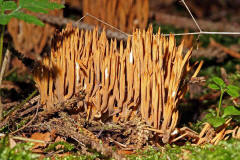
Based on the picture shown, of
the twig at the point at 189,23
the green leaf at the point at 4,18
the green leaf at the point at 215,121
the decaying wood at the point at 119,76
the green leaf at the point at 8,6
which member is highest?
the twig at the point at 189,23

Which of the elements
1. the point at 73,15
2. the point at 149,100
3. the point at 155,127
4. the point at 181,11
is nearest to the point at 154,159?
the point at 155,127

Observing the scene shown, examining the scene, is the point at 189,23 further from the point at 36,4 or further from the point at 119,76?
the point at 36,4

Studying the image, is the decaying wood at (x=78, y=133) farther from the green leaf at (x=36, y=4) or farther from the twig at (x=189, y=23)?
the twig at (x=189, y=23)

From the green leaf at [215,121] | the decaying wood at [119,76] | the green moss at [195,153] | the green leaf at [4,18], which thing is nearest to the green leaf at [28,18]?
the green leaf at [4,18]

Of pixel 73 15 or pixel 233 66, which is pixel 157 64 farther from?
pixel 73 15

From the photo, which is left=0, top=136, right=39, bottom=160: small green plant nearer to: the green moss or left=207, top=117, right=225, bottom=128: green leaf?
the green moss

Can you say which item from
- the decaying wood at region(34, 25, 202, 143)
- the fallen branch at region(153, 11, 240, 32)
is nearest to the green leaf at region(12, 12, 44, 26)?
the decaying wood at region(34, 25, 202, 143)

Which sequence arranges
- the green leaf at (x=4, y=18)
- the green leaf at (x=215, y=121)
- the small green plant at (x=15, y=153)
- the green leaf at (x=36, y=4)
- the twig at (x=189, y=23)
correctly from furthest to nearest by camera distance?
1. the twig at (x=189, y=23)
2. the green leaf at (x=215, y=121)
3. the green leaf at (x=36, y=4)
4. the green leaf at (x=4, y=18)
5. the small green plant at (x=15, y=153)

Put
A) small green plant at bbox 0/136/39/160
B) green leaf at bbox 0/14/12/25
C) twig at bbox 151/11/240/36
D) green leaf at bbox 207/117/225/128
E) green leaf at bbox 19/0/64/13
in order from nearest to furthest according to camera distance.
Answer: small green plant at bbox 0/136/39/160 → green leaf at bbox 0/14/12/25 → green leaf at bbox 19/0/64/13 → green leaf at bbox 207/117/225/128 → twig at bbox 151/11/240/36
